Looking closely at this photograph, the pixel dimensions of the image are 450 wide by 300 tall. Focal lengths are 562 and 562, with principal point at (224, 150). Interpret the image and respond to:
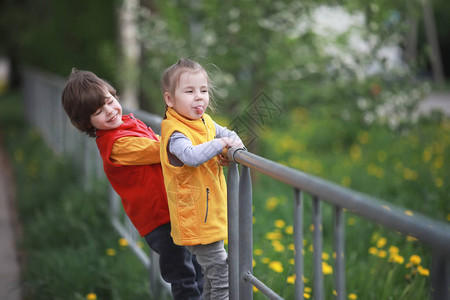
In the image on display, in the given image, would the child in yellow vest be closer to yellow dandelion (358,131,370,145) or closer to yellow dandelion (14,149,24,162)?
yellow dandelion (358,131,370,145)

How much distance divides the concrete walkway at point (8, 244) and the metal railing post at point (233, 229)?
196cm

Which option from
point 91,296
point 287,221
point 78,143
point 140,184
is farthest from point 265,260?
point 78,143

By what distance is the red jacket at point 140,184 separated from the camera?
7.24 ft

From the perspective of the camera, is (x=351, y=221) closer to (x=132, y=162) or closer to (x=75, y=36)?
(x=132, y=162)

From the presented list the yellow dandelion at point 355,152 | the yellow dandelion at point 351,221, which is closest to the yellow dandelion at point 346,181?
the yellow dandelion at point 355,152

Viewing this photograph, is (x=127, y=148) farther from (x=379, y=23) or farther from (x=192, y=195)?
(x=379, y=23)

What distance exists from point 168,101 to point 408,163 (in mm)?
5031

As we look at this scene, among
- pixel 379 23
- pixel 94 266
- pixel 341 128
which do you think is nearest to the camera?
pixel 94 266

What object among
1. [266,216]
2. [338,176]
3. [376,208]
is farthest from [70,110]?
[338,176]

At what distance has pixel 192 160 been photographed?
1895 millimetres

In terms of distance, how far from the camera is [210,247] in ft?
7.00

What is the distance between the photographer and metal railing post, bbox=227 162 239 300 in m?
2.12

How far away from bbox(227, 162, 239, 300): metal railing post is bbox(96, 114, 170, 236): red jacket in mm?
263

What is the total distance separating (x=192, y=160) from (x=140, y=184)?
0.41 meters
